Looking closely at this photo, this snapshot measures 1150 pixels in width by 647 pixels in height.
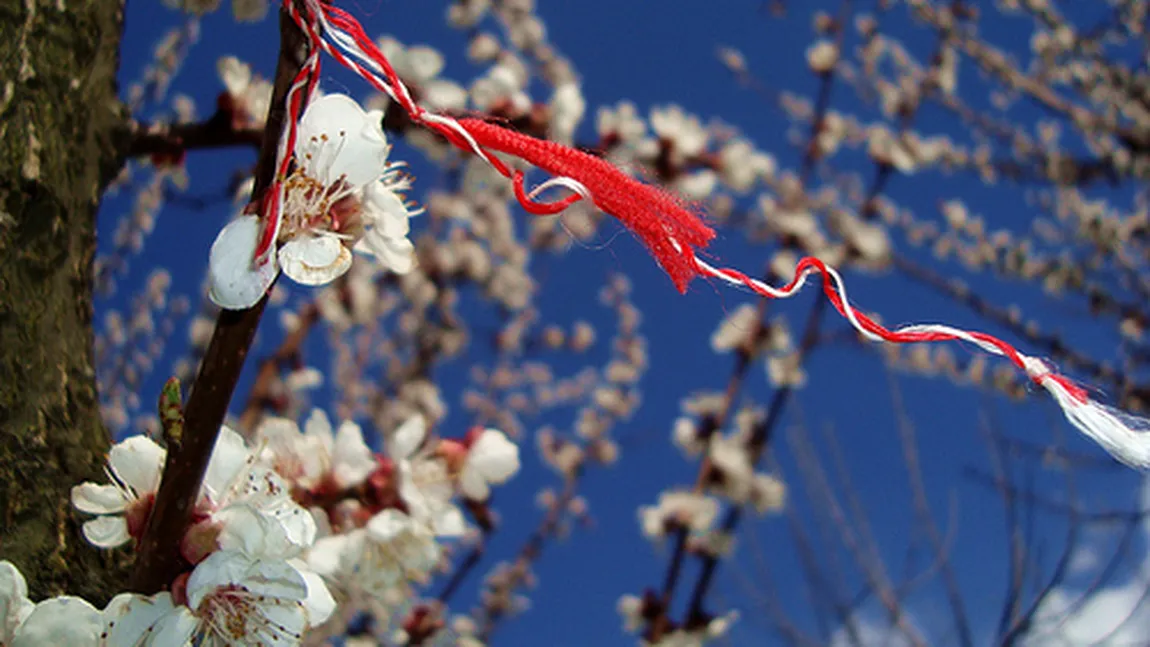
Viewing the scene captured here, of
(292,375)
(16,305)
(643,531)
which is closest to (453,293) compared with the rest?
(292,375)

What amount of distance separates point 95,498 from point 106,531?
0.07 ft

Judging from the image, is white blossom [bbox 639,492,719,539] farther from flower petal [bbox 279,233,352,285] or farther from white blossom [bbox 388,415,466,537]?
flower petal [bbox 279,233,352,285]

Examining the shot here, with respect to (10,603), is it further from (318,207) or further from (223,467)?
(318,207)

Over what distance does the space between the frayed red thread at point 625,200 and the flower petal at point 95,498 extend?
0.31m

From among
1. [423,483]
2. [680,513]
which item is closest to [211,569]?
[423,483]

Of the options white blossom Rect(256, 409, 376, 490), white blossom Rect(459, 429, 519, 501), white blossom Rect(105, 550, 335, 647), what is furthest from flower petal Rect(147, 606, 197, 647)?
white blossom Rect(459, 429, 519, 501)

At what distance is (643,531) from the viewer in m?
2.32

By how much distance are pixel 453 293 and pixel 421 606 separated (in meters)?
1.91

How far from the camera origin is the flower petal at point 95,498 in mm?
524

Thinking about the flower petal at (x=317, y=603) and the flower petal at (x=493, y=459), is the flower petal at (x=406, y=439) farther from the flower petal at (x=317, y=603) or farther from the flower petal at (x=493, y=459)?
the flower petal at (x=317, y=603)

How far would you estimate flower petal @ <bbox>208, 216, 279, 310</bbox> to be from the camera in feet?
1.40

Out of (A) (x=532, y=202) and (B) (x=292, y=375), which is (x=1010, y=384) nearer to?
(B) (x=292, y=375)

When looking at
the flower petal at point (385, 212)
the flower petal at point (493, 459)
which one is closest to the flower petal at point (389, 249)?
the flower petal at point (385, 212)

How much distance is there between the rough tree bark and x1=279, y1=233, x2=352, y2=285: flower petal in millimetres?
219
